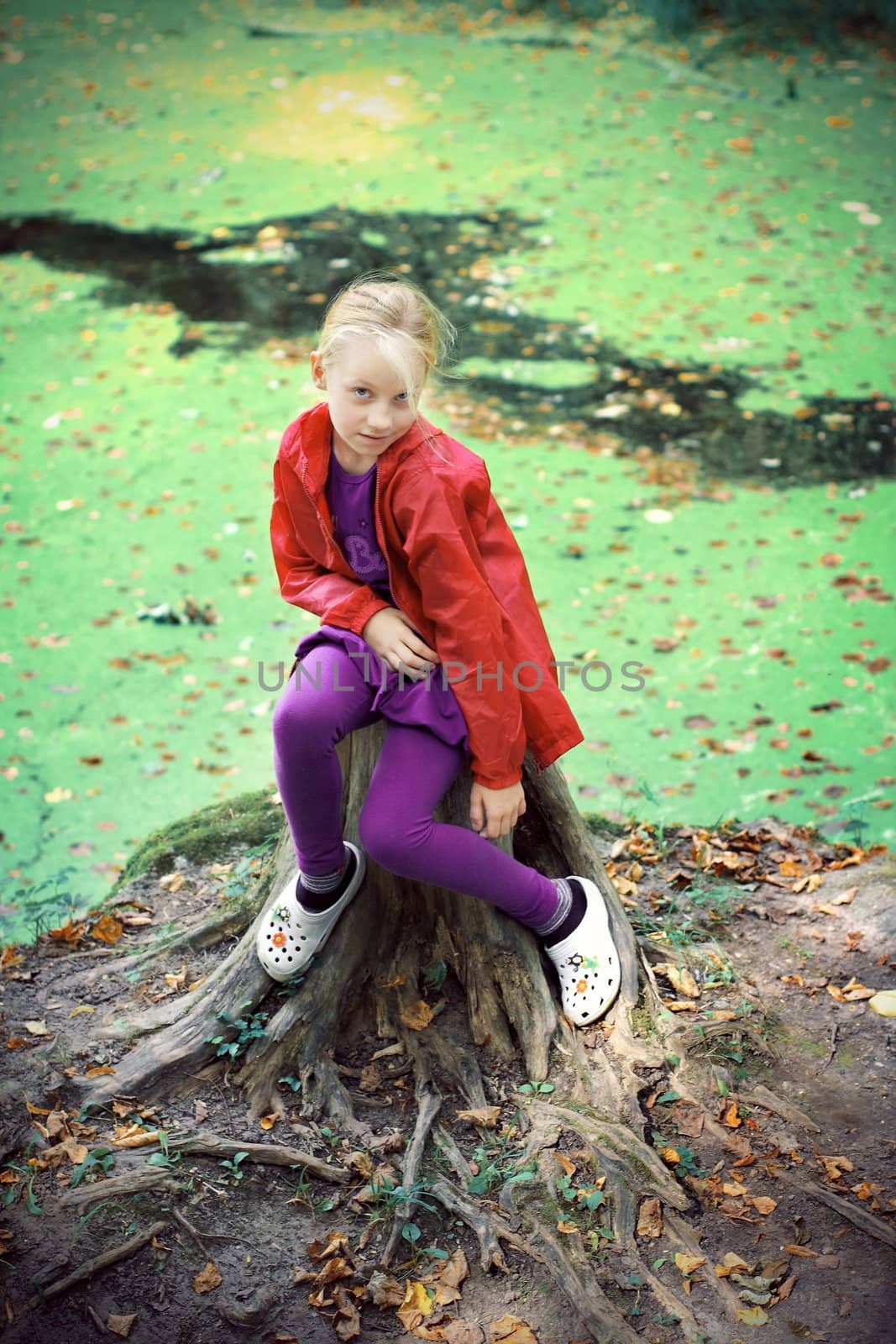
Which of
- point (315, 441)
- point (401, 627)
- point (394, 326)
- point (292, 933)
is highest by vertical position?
point (394, 326)

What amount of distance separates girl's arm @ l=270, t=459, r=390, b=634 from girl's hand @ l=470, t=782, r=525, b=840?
0.39 metres

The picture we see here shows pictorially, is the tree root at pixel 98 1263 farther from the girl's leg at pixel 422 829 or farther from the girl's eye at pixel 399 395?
the girl's eye at pixel 399 395

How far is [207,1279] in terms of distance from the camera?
202cm

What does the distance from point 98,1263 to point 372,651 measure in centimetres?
116

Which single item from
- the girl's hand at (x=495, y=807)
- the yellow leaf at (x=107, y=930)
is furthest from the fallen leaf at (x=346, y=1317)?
the yellow leaf at (x=107, y=930)

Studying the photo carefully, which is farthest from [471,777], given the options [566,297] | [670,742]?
[566,297]

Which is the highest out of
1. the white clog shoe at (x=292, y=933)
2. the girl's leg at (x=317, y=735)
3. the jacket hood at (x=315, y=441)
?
the jacket hood at (x=315, y=441)

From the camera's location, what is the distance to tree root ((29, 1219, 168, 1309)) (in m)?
1.97

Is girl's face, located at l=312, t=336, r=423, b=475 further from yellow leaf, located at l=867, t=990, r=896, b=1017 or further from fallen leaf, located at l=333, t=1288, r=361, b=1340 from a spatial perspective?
yellow leaf, located at l=867, t=990, r=896, b=1017

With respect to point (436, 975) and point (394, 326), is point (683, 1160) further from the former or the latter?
point (394, 326)

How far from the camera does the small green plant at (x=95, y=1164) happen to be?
7.04 ft

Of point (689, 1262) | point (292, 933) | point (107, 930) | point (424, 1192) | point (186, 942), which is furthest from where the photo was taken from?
point (107, 930)

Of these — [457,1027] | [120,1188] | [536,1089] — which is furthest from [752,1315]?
[120,1188]

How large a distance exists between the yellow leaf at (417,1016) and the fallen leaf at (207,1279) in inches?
24.7
